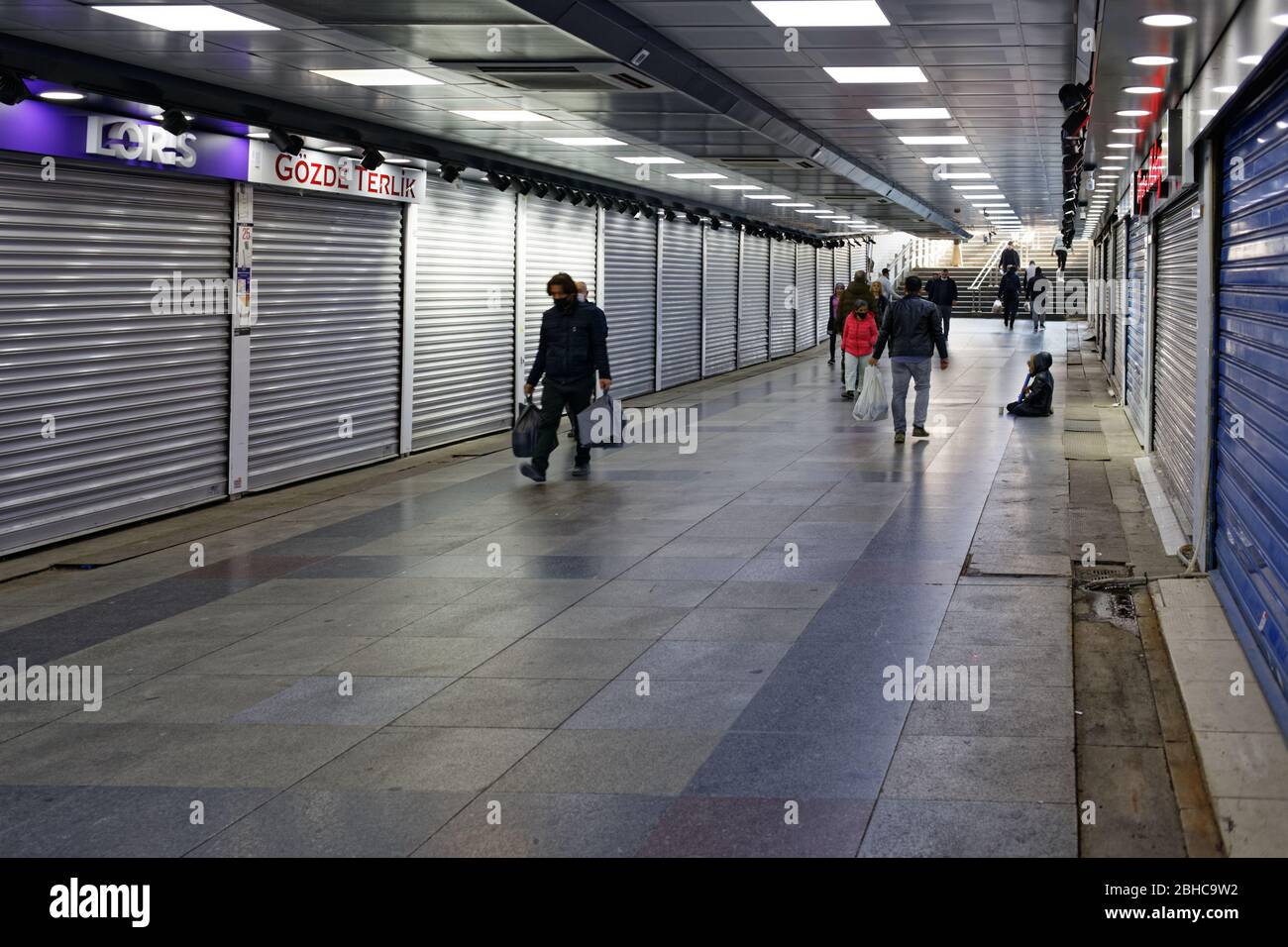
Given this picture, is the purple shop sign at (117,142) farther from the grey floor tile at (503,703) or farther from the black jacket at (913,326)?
the black jacket at (913,326)

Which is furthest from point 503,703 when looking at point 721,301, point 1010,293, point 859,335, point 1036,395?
point 1010,293

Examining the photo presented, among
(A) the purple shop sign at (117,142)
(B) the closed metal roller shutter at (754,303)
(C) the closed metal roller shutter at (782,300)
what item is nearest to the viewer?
(A) the purple shop sign at (117,142)

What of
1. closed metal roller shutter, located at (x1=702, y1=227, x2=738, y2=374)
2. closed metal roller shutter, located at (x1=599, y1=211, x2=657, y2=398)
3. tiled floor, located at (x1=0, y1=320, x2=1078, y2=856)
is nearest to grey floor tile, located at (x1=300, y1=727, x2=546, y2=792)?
tiled floor, located at (x1=0, y1=320, x2=1078, y2=856)

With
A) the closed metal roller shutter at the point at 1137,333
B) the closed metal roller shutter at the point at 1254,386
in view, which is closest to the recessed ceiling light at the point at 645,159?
the closed metal roller shutter at the point at 1137,333

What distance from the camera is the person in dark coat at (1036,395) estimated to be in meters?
18.1

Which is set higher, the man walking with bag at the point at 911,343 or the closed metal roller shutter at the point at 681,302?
the closed metal roller shutter at the point at 681,302

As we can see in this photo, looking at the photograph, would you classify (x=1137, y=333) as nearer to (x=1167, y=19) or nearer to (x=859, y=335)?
(x=859, y=335)

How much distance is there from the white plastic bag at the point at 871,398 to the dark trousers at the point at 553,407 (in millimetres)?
4470

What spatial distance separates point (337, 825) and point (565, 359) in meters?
8.57

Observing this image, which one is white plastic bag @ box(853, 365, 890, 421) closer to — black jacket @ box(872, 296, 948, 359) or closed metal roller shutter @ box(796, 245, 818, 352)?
black jacket @ box(872, 296, 948, 359)

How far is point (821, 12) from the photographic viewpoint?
938 cm

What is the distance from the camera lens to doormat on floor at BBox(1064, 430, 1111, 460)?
14.4m
